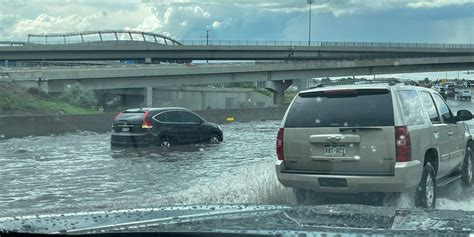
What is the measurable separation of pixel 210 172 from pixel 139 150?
18.6 feet

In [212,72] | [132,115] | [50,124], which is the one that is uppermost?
[212,72]

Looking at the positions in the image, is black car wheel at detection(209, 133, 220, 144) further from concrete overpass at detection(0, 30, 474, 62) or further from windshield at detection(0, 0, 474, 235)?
concrete overpass at detection(0, 30, 474, 62)

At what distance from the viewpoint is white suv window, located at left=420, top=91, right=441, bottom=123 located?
9.09 metres

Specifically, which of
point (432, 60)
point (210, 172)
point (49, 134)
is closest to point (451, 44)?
point (432, 60)

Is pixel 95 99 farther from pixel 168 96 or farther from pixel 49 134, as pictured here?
pixel 49 134

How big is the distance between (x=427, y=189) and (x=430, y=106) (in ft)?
5.19

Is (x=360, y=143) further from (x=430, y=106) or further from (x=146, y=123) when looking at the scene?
(x=146, y=123)

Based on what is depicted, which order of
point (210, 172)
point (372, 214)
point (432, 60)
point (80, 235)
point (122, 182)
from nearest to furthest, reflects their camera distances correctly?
point (80, 235), point (372, 214), point (122, 182), point (210, 172), point (432, 60)

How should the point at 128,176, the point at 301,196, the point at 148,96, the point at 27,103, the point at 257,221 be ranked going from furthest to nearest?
the point at 148,96
the point at 27,103
the point at 128,176
the point at 301,196
the point at 257,221

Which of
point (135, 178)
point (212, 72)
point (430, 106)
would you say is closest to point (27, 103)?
point (212, 72)

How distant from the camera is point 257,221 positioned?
3.89 m

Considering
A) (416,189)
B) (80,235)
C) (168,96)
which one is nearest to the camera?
(80,235)

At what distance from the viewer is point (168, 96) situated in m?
62.2

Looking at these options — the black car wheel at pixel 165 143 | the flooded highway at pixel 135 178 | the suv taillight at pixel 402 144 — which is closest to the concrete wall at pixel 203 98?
the black car wheel at pixel 165 143
